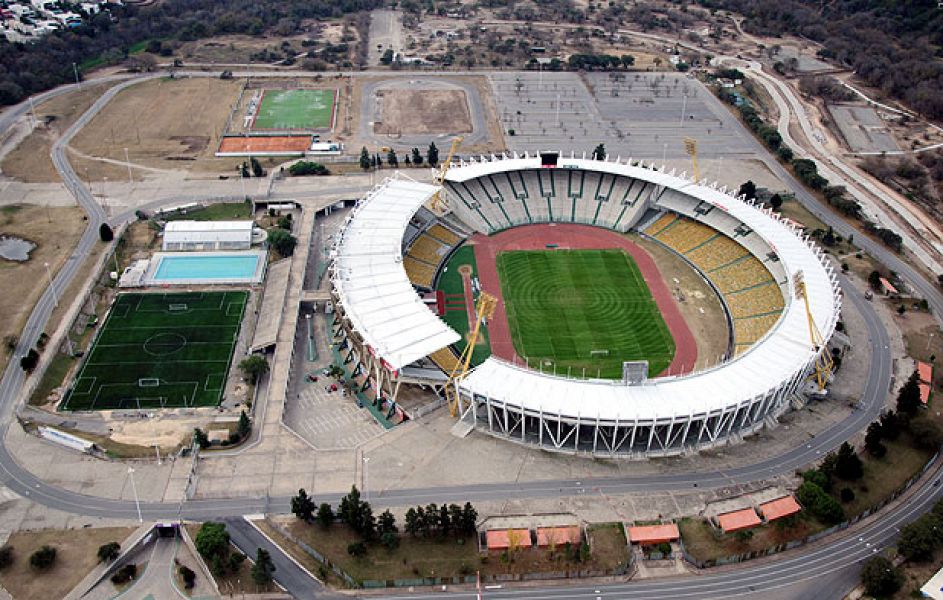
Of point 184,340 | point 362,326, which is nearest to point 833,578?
point 362,326

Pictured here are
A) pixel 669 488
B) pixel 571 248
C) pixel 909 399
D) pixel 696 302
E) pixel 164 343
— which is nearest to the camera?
pixel 669 488

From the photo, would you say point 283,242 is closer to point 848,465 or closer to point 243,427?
point 243,427

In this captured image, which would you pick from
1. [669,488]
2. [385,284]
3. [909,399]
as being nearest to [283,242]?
[385,284]

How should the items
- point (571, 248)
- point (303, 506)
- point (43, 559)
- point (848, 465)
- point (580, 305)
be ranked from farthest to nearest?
point (571, 248), point (580, 305), point (848, 465), point (303, 506), point (43, 559)

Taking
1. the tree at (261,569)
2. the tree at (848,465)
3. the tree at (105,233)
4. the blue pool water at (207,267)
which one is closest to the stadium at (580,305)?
the tree at (848,465)

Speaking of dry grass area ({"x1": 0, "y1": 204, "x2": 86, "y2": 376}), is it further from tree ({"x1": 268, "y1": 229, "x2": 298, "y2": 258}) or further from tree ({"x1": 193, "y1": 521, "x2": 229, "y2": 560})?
tree ({"x1": 193, "y1": 521, "x2": 229, "y2": 560})

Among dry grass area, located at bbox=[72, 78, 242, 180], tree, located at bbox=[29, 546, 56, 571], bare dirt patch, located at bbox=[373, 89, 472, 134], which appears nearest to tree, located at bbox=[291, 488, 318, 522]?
tree, located at bbox=[29, 546, 56, 571]

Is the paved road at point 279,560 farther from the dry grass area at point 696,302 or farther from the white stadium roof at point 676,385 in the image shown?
the dry grass area at point 696,302

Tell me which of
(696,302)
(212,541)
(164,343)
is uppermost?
(212,541)
